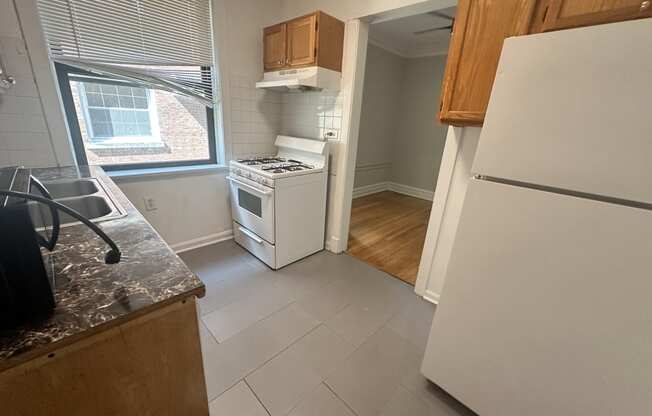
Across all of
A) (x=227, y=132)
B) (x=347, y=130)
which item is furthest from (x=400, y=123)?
(x=227, y=132)

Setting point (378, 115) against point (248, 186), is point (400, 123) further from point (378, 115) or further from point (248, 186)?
point (248, 186)

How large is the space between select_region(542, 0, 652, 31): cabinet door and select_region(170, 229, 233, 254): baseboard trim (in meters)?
2.91

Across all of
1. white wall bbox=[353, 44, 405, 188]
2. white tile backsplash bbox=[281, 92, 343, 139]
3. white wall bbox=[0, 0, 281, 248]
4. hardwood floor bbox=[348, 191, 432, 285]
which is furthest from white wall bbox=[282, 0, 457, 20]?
hardwood floor bbox=[348, 191, 432, 285]

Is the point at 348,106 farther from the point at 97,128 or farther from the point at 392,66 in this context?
the point at 392,66

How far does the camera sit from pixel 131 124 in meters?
2.20

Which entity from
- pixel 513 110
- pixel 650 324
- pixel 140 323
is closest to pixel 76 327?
pixel 140 323

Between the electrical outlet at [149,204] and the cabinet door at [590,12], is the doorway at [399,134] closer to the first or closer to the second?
the electrical outlet at [149,204]

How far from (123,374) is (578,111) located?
1527 millimetres

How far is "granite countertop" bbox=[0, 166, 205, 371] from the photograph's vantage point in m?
0.55

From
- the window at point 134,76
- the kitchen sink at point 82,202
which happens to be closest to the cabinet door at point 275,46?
the window at point 134,76

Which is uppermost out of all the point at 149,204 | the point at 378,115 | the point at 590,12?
the point at 590,12

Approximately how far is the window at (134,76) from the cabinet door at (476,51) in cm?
210

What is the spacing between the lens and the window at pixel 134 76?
1.79 meters

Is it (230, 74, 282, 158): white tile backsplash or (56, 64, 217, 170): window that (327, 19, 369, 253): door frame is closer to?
(230, 74, 282, 158): white tile backsplash
